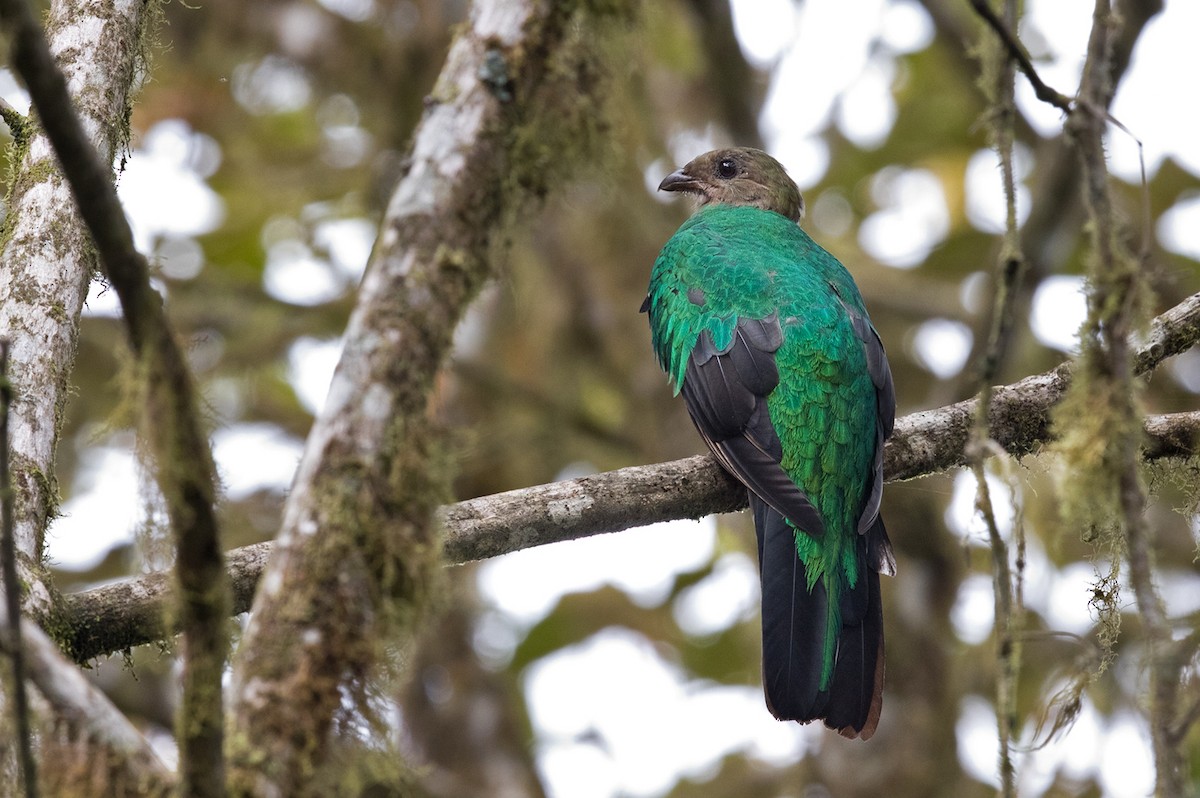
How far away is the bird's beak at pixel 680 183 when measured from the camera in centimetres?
650

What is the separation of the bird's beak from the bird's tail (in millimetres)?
2589

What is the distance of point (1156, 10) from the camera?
19.1 feet

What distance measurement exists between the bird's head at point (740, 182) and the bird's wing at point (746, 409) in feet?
5.47

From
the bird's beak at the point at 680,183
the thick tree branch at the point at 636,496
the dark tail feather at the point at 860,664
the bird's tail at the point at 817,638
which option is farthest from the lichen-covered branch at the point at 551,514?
Result: the bird's beak at the point at 680,183

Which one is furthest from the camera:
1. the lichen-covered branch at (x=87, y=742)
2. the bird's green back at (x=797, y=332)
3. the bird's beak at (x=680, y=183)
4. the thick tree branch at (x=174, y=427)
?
the bird's beak at (x=680, y=183)

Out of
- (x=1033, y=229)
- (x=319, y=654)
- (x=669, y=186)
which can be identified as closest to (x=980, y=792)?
(x=1033, y=229)

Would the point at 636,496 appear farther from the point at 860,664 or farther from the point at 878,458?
the point at 878,458

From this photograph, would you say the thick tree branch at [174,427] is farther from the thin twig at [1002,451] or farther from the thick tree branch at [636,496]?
the thick tree branch at [636,496]

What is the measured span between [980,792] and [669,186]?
13.9 ft

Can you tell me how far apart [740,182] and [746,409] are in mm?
2186

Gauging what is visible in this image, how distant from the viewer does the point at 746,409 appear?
4508 mm

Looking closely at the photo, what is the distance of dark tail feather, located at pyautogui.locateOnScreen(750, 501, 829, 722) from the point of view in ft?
12.9

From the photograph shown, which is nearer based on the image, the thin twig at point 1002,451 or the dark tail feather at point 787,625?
the thin twig at point 1002,451

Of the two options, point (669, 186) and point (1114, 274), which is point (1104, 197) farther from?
point (669, 186)
